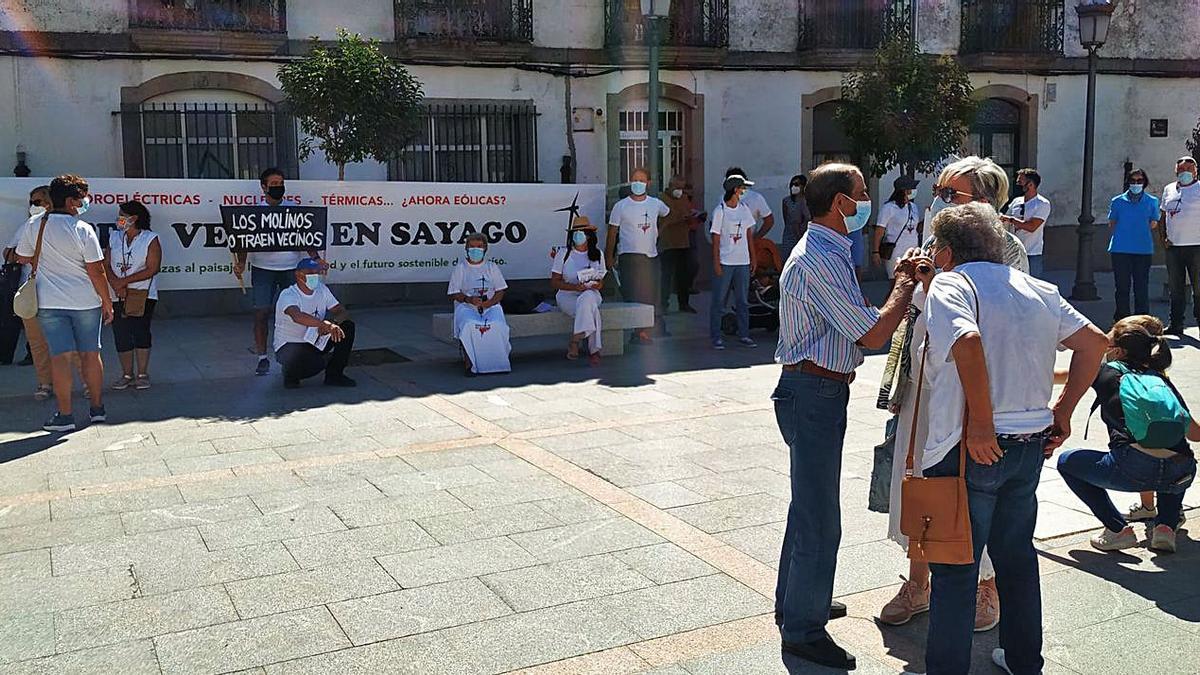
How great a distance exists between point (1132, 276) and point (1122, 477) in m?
8.60

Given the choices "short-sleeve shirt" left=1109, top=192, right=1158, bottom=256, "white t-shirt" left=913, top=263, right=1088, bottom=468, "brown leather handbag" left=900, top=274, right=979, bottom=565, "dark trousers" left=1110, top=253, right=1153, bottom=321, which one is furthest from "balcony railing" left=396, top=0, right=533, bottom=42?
"brown leather handbag" left=900, top=274, right=979, bottom=565

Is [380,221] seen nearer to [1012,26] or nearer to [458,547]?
[458,547]

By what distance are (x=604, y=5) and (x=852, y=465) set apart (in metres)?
12.2

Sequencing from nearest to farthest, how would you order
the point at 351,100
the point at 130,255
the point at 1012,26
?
1. the point at 130,255
2. the point at 351,100
3. the point at 1012,26

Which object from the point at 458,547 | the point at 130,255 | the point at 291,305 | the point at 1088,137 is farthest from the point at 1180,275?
the point at 130,255

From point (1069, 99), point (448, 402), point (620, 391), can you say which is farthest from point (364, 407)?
point (1069, 99)

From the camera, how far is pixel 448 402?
8961mm

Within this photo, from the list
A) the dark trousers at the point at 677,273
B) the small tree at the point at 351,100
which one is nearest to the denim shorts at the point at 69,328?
the small tree at the point at 351,100

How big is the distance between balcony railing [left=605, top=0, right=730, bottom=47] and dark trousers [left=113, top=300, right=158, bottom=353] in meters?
9.86

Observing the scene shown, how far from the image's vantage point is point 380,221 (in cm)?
1341

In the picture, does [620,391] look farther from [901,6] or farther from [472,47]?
[901,6]

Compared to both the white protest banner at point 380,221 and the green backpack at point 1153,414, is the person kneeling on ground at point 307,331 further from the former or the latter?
the green backpack at point 1153,414

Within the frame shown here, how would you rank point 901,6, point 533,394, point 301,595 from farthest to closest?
1. point 901,6
2. point 533,394
3. point 301,595

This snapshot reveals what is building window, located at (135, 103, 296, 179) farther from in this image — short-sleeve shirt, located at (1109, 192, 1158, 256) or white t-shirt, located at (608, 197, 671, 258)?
short-sleeve shirt, located at (1109, 192, 1158, 256)
